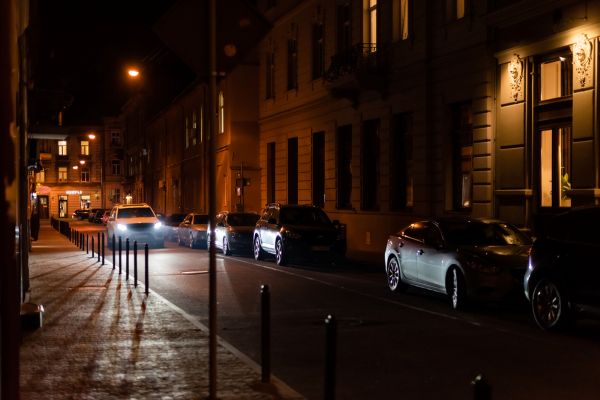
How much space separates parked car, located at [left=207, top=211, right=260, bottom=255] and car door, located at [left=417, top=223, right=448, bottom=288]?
42.0 ft

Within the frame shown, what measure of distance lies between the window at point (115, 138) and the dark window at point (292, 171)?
7275cm

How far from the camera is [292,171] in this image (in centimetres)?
3619

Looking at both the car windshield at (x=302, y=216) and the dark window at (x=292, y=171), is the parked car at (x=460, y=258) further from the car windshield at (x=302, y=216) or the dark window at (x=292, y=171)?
the dark window at (x=292, y=171)

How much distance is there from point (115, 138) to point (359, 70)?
82686 millimetres

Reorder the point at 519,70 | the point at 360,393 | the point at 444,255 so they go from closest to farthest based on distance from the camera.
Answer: the point at 360,393
the point at 444,255
the point at 519,70

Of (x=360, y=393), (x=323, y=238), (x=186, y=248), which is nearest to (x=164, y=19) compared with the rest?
(x=360, y=393)

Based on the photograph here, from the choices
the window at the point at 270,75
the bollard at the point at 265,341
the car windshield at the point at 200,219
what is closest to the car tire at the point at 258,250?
the car windshield at the point at 200,219

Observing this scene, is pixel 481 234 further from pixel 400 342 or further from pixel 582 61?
pixel 582 61

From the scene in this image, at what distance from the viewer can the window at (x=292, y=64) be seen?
35156mm

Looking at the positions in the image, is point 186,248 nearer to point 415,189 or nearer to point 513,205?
point 415,189

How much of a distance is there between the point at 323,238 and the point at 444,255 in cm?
909

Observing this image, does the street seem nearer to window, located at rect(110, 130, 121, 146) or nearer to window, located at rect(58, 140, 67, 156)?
window, located at rect(110, 130, 121, 146)

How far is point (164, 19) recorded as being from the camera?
255 inches

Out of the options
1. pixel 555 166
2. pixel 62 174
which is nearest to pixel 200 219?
pixel 555 166
